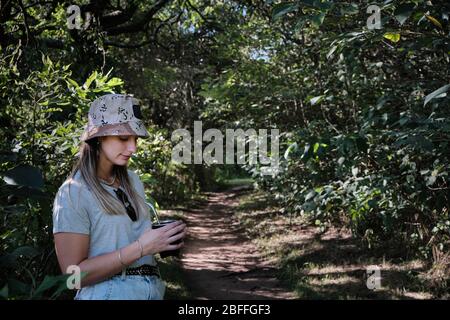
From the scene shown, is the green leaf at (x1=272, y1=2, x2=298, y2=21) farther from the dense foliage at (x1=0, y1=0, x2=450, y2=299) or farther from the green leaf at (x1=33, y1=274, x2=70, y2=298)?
the green leaf at (x1=33, y1=274, x2=70, y2=298)

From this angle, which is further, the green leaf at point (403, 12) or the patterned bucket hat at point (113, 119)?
the green leaf at point (403, 12)

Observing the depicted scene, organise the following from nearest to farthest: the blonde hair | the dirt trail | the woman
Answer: the woman → the blonde hair → the dirt trail

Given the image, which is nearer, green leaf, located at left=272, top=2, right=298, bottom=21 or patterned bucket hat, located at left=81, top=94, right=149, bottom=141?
patterned bucket hat, located at left=81, top=94, right=149, bottom=141

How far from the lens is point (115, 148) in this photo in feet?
6.66

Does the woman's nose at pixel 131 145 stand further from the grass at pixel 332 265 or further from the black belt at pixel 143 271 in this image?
the grass at pixel 332 265

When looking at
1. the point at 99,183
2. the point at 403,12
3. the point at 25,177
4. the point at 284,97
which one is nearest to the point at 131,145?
the point at 99,183

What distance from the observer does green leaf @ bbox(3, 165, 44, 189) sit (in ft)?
6.39

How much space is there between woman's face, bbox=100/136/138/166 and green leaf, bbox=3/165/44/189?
281mm

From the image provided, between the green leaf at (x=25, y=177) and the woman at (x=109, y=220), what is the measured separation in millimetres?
149

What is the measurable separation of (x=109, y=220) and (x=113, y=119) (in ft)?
1.40

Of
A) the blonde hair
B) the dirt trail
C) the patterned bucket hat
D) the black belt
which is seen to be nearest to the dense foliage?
the blonde hair

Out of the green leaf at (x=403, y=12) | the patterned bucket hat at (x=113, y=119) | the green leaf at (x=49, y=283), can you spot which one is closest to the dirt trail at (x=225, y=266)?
the green leaf at (x=403, y=12)

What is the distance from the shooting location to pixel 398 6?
9.09ft

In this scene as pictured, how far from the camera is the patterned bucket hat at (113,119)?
199 cm
